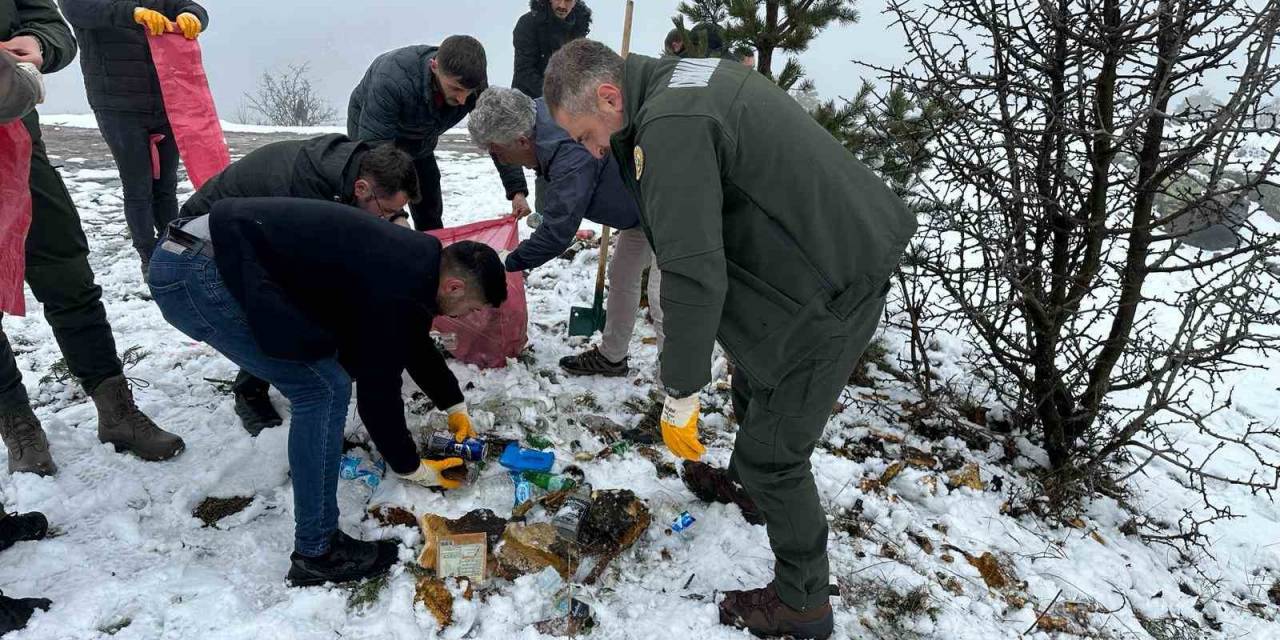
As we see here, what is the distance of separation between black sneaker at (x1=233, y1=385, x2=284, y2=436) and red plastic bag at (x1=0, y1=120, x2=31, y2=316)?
2.73ft

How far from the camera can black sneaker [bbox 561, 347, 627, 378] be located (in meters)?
3.65

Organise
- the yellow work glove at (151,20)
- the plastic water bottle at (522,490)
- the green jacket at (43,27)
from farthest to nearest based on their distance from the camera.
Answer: the yellow work glove at (151,20) → the plastic water bottle at (522,490) → the green jacket at (43,27)

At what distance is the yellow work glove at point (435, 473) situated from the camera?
101 inches

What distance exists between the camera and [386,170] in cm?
250

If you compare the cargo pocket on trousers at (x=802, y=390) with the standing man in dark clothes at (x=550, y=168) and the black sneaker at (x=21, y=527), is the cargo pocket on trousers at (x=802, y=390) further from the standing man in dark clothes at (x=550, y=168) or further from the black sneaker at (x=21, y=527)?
→ the black sneaker at (x=21, y=527)

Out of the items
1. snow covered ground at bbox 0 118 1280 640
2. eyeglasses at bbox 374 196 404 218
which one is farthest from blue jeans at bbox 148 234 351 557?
eyeglasses at bbox 374 196 404 218

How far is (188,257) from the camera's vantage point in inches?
81.5

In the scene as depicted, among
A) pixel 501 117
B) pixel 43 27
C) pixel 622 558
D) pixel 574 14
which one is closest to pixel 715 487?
pixel 622 558

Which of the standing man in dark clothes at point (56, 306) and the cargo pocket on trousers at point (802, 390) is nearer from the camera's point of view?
the cargo pocket on trousers at point (802, 390)

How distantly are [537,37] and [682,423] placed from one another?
4.03m

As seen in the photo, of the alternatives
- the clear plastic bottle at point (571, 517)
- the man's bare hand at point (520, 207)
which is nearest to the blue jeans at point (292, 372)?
the clear plastic bottle at point (571, 517)

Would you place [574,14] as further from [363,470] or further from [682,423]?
[682,423]

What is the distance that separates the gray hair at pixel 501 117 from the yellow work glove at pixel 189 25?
202 centimetres

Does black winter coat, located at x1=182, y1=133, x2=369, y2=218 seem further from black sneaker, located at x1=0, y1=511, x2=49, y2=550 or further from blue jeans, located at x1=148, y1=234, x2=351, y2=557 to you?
black sneaker, located at x1=0, y1=511, x2=49, y2=550
